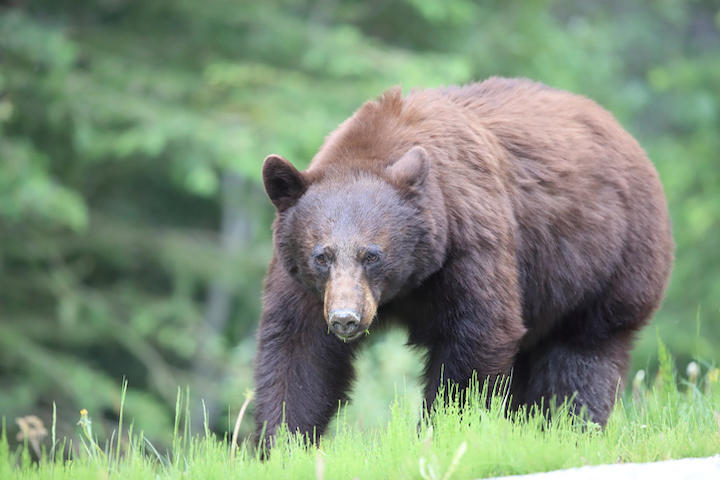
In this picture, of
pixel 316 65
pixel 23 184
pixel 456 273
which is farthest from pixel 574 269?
pixel 316 65

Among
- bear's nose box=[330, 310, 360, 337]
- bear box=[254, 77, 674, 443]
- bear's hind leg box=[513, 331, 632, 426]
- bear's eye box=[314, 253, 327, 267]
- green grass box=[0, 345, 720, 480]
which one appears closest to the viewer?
green grass box=[0, 345, 720, 480]

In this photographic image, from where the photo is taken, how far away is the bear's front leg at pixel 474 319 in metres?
4.70

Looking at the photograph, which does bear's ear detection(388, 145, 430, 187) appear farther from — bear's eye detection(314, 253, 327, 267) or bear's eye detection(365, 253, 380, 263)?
bear's eye detection(314, 253, 327, 267)

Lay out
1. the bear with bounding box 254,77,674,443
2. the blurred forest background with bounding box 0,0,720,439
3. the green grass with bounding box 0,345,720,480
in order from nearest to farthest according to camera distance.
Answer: the green grass with bounding box 0,345,720,480
the bear with bounding box 254,77,674,443
the blurred forest background with bounding box 0,0,720,439

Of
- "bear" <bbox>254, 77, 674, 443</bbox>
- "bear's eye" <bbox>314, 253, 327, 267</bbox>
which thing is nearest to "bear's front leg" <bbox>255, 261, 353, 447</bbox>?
"bear" <bbox>254, 77, 674, 443</bbox>

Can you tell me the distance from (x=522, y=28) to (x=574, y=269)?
34.5 feet

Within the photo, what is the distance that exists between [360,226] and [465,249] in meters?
0.50

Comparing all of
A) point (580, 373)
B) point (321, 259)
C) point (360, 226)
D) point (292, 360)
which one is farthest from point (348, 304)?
point (580, 373)

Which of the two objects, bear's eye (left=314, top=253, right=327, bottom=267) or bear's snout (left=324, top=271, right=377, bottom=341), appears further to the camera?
bear's eye (left=314, top=253, right=327, bottom=267)

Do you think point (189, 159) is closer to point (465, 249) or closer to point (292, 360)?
point (292, 360)

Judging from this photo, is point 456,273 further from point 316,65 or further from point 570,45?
point 570,45

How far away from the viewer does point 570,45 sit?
16828mm

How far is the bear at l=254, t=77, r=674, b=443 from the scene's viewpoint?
4648 millimetres

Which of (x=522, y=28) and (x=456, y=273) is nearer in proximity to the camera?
(x=456, y=273)
